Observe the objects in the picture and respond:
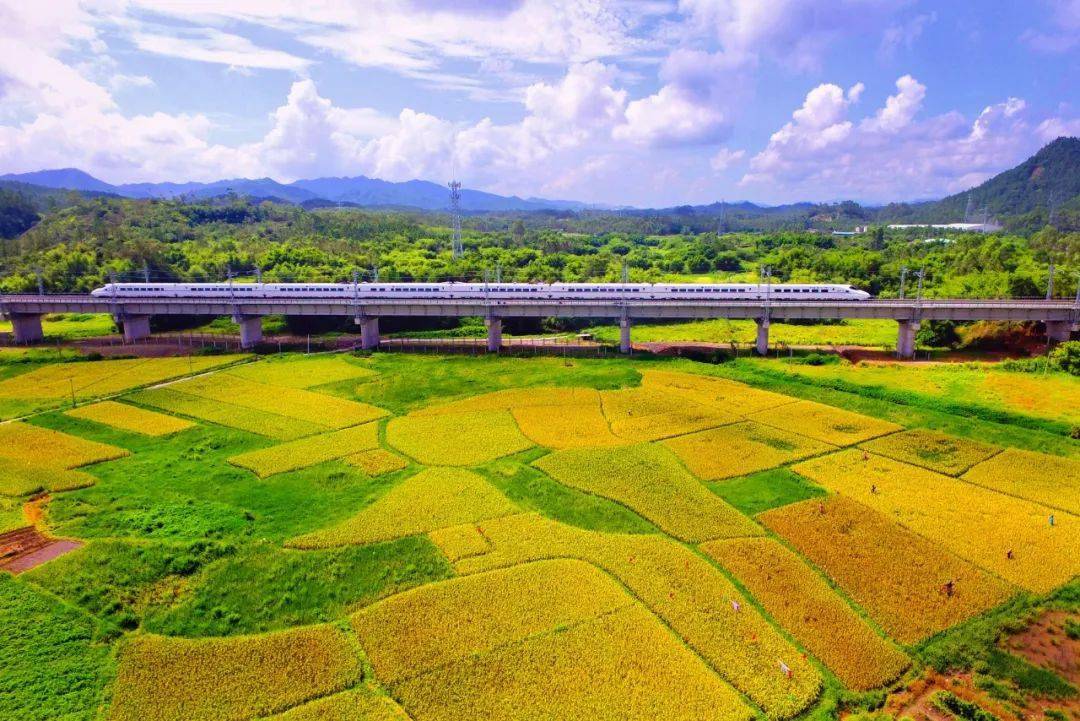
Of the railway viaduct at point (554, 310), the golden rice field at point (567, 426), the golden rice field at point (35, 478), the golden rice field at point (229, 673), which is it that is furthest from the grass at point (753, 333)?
the golden rice field at point (229, 673)

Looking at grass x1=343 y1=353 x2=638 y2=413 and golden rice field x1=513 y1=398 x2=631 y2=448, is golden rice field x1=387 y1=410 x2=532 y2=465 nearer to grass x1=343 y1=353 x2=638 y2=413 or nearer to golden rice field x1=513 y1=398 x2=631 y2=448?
golden rice field x1=513 y1=398 x2=631 y2=448

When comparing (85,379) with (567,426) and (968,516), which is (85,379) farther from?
(968,516)

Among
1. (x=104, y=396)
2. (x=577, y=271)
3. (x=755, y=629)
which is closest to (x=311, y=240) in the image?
(x=577, y=271)

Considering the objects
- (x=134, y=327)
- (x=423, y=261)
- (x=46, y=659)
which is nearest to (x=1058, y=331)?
(x=46, y=659)

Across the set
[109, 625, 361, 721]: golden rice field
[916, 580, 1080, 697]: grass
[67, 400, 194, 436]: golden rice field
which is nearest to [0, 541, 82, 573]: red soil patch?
[109, 625, 361, 721]: golden rice field

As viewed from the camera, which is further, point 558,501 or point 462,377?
point 462,377

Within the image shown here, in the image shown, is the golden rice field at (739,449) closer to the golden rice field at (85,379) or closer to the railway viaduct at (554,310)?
the railway viaduct at (554,310)

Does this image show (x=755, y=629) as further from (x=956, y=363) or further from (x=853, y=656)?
(x=956, y=363)
